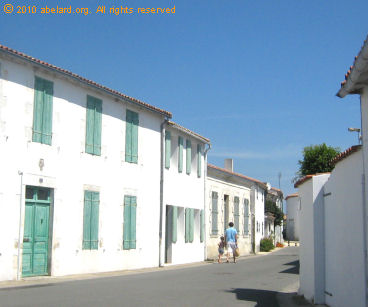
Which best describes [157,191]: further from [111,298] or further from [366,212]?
[366,212]

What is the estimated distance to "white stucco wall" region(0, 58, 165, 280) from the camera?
14195mm

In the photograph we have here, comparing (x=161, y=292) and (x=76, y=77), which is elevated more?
(x=76, y=77)

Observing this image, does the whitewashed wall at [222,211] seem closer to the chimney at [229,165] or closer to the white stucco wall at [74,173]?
the chimney at [229,165]

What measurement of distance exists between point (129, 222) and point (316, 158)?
1841 centimetres

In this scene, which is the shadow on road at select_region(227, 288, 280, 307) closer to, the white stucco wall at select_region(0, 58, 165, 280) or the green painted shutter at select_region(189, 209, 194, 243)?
the white stucco wall at select_region(0, 58, 165, 280)

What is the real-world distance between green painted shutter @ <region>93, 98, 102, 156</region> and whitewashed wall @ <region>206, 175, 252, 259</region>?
9.56m

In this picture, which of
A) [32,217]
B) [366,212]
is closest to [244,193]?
[32,217]

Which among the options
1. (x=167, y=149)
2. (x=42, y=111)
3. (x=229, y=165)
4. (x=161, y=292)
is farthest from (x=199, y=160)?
(x=161, y=292)

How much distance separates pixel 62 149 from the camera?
16.1 meters

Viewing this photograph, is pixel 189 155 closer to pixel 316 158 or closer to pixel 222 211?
pixel 222 211

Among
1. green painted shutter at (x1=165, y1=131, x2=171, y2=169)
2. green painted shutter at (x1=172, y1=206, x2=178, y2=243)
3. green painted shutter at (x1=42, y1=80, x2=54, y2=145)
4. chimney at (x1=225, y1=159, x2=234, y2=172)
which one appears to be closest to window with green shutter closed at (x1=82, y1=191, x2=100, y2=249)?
green painted shutter at (x1=42, y1=80, x2=54, y2=145)

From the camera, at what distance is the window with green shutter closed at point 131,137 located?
19234 millimetres

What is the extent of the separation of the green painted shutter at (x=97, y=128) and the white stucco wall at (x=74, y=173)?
8.6 inches

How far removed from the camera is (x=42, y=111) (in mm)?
15312
